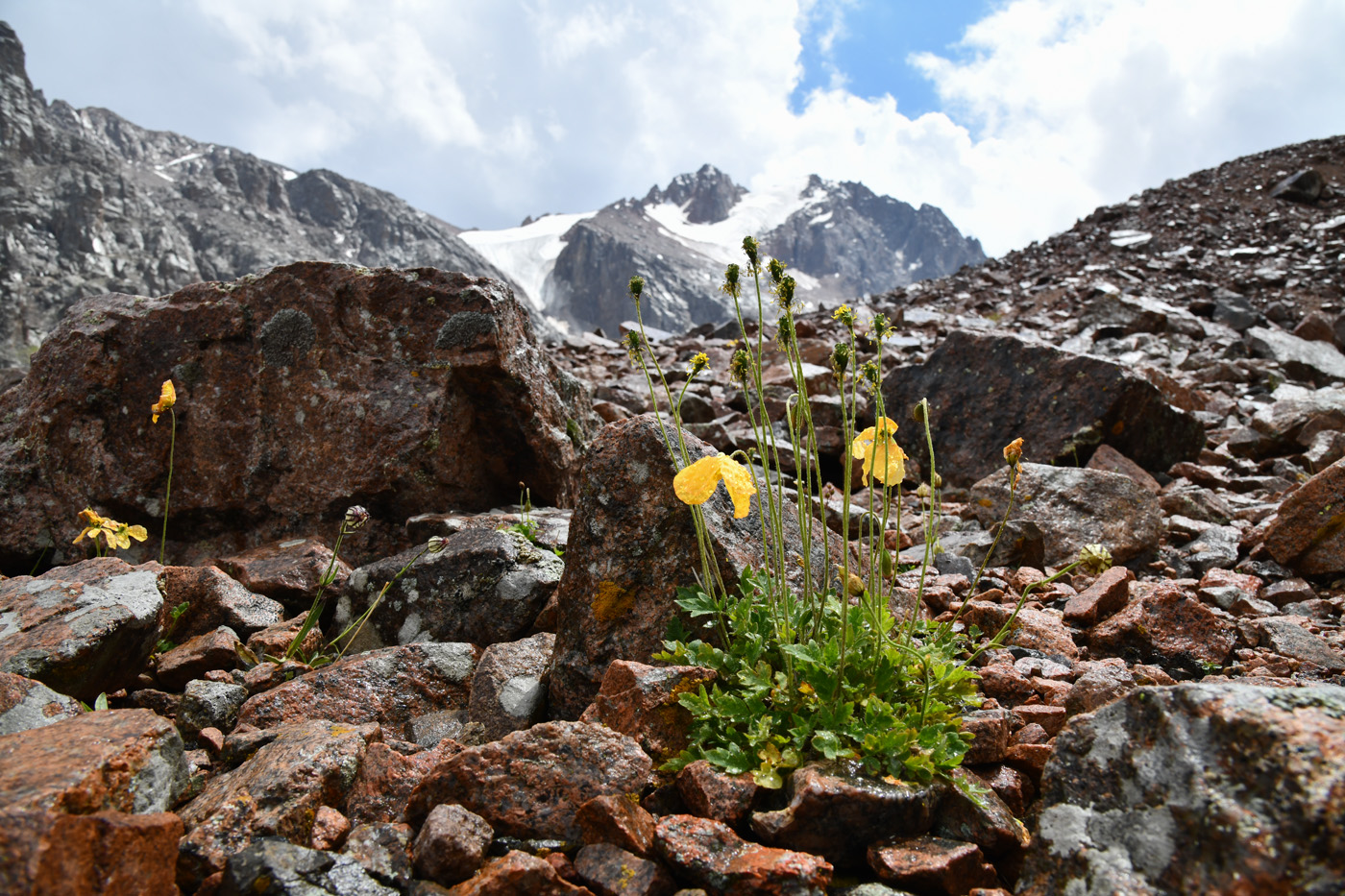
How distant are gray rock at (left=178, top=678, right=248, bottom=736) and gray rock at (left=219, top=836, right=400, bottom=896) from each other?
4.95 ft

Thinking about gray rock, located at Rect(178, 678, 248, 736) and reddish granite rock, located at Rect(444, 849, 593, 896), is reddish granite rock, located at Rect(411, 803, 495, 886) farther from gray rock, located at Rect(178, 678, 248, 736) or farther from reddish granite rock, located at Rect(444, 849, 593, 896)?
gray rock, located at Rect(178, 678, 248, 736)

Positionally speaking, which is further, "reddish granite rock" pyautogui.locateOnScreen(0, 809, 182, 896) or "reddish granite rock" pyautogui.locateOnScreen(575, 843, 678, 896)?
"reddish granite rock" pyautogui.locateOnScreen(575, 843, 678, 896)

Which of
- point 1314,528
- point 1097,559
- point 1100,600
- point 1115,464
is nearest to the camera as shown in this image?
point 1100,600

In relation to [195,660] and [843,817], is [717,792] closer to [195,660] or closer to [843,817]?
[843,817]

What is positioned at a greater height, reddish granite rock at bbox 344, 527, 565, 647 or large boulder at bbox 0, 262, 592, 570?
large boulder at bbox 0, 262, 592, 570

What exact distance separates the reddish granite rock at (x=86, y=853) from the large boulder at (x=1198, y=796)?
2.22 m

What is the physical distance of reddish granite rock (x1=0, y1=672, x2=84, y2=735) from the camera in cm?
247

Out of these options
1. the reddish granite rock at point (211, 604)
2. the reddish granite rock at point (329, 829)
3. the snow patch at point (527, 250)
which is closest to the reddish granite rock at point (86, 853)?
the reddish granite rock at point (329, 829)

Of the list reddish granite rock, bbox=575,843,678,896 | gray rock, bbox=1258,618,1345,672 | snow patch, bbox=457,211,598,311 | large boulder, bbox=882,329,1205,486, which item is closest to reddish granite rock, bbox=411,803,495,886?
reddish granite rock, bbox=575,843,678,896

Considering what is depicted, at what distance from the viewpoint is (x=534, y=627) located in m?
3.96

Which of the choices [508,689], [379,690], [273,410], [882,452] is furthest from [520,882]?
[273,410]

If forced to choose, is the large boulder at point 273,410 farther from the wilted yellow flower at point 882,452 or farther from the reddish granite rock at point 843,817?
the reddish granite rock at point 843,817

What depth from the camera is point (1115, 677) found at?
9.26ft

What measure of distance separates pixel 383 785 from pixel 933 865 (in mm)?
1784
